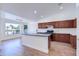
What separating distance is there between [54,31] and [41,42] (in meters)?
2.20

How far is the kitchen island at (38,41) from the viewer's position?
410 cm

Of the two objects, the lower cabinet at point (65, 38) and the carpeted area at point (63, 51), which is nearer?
the carpeted area at point (63, 51)

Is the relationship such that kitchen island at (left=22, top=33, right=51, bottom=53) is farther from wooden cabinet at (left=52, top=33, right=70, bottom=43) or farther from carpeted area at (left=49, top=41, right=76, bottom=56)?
wooden cabinet at (left=52, top=33, right=70, bottom=43)

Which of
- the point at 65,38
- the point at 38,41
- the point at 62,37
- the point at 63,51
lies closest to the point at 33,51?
the point at 38,41

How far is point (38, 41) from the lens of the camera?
4520mm

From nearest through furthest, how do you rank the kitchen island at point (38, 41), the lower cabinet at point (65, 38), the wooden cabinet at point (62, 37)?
the kitchen island at point (38, 41), the lower cabinet at point (65, 38), the wooden cabinet at point (62, 37)

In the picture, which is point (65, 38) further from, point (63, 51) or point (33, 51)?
point (33, 51)

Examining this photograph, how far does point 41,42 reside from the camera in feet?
14.2

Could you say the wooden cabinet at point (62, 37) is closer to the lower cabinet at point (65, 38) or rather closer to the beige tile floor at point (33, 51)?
the lower cabinet at point (65, 38)

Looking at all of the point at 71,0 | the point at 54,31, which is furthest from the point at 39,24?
the point at 71,0

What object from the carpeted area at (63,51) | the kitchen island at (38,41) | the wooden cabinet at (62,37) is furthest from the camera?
the wooden cabinet at (62,37)

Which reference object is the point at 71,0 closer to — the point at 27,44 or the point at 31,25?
the point at 31,25

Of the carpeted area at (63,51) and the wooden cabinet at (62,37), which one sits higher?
the wooden cabinet at (62,37)

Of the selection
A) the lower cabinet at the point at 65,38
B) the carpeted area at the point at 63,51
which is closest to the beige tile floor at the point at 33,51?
the carpeted area at the point at 63,51
